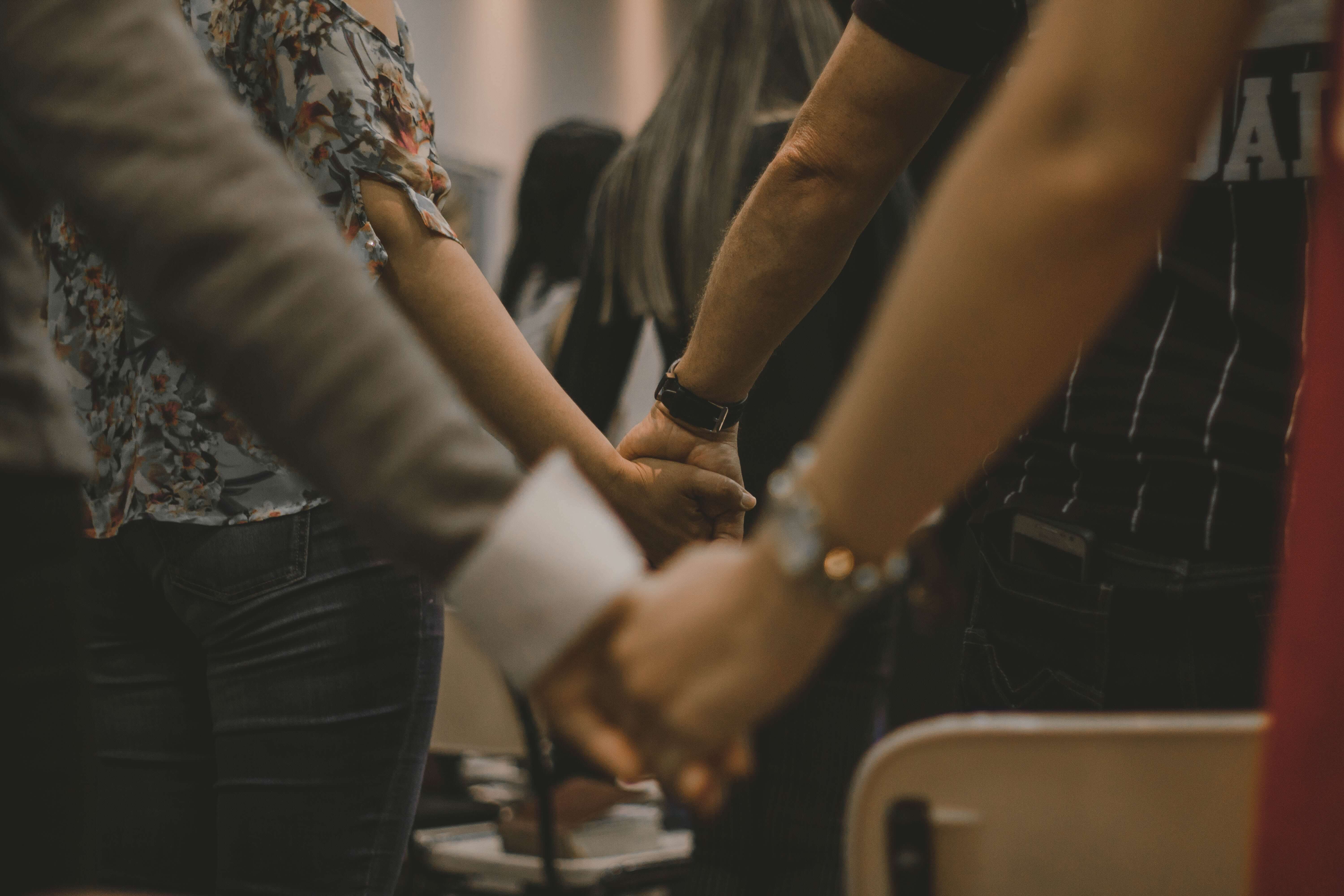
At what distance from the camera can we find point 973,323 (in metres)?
0.57

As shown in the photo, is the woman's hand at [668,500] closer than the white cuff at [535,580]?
No

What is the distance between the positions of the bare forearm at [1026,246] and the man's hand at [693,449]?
2.16 feet

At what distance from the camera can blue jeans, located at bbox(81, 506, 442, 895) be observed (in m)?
0.97

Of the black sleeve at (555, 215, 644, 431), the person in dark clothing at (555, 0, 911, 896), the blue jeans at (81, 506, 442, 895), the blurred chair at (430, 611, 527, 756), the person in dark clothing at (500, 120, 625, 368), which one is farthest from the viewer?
the person in dark clothing at (500, 120, 625, 368)

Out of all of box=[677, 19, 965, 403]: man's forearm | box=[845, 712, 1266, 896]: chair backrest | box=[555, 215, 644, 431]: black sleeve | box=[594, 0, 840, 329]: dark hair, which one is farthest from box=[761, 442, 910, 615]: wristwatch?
box=[555, 215, 644, 431]: black sleeve

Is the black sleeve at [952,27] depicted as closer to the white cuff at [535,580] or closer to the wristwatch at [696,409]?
the wristwatch at [696,409]

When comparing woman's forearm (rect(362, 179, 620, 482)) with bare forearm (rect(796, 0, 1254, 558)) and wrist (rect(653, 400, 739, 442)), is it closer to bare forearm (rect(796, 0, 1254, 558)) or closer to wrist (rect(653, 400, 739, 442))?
wrist (rect(653, 400, 739, 442))

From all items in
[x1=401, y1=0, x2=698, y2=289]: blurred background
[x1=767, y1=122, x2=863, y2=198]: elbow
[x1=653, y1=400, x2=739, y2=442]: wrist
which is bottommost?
[x1=653, y1=400, x2=739, y2=442]: wrist

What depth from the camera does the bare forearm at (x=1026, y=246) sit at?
0.55m

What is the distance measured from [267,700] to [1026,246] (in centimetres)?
72

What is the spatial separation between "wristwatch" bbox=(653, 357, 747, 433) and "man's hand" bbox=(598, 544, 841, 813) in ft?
2.10

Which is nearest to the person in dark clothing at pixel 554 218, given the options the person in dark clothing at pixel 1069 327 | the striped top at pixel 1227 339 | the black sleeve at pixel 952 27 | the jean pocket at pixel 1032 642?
the person in dark clothing at pixel 1069 327

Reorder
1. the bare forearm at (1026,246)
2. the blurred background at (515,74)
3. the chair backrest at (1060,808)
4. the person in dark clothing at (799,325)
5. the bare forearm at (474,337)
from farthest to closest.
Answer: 1. the blurred background at (515,74)
2. the person in dark clothing at (799,325)
3. the bare forearm at (474,337)
4. the chair backrest at (1060,808)
5. the bare forearm at (1026,246)

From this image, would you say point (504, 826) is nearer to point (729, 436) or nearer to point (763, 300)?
point (729, 436)
